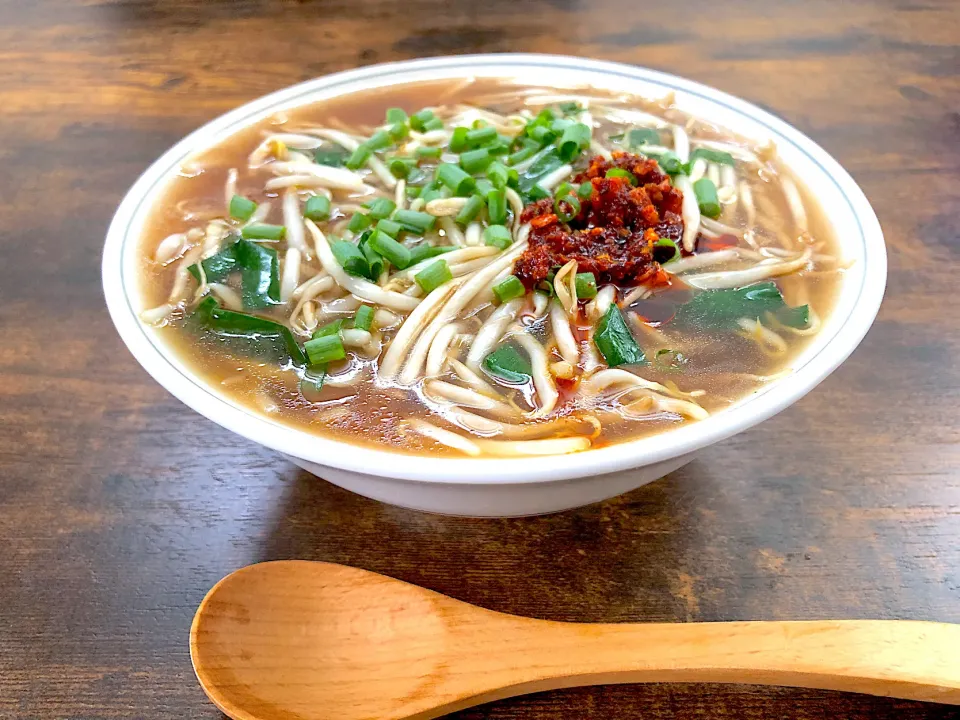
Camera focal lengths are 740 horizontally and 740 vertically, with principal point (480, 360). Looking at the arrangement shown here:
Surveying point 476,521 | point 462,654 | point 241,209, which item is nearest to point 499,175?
point 241,209

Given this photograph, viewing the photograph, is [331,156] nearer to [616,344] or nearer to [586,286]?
[586,286]

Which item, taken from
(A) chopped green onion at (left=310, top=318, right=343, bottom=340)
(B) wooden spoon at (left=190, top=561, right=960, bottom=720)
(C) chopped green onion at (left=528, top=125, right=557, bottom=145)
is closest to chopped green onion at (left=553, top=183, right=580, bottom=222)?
(C) chopped green onion at (left=528, top=125, right=557, bottom=145)

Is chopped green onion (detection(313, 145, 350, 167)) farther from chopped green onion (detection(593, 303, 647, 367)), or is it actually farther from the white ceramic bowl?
chopped green onion (detection(593, 303, 647, 367))

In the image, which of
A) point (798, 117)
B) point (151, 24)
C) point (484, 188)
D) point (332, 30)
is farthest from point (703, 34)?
point (151, 24)

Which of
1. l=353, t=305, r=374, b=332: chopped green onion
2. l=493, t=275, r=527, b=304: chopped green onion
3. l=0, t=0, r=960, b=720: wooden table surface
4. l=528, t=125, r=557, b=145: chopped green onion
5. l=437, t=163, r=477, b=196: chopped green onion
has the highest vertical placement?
l=528, t=125, r=557, b=145: chopped green onion

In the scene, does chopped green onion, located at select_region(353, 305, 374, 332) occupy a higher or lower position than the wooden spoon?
higher
